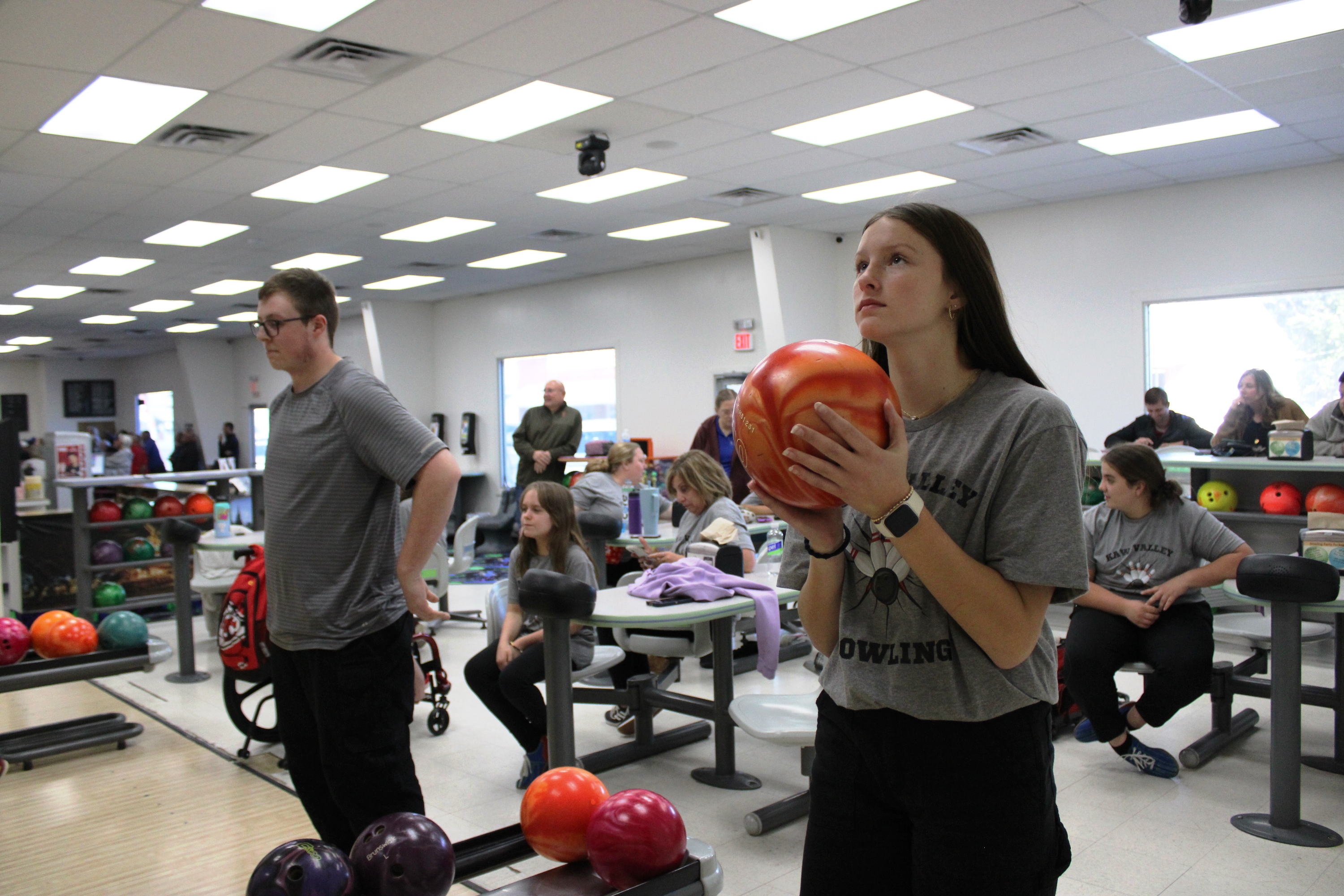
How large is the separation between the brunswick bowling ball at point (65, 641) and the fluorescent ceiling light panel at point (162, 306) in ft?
34.5

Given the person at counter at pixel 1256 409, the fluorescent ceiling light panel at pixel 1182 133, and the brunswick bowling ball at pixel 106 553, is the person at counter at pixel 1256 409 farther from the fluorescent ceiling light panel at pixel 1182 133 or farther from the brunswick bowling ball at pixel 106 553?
the brunswick bowling ball at pixel 106 553

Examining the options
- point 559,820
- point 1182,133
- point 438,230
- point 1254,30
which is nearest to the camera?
point 559,820

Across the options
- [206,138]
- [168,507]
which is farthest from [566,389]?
[206,138]

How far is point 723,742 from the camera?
3717 millimetres

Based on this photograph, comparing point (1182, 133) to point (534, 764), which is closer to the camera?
point (534, 764)

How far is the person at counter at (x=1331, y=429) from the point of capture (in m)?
5.76

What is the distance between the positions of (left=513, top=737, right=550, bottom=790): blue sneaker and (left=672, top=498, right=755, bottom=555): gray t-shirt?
107cm

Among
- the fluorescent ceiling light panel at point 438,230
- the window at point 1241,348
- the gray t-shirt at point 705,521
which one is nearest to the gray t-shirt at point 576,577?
the gray t-shirt at point 705,521

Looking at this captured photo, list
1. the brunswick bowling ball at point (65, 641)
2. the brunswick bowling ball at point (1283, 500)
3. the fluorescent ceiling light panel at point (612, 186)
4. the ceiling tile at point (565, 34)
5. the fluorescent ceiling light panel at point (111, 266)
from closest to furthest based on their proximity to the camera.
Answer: the brunswick bowling ball at point (65, 641) < the ceiling tile at point (565, 34) < the brunswick bowling ball at point (1283, 500) < the fluorescent ceiling light panel at point (612, 186) < the fluorescent ceiling light panel at point (111, 266)

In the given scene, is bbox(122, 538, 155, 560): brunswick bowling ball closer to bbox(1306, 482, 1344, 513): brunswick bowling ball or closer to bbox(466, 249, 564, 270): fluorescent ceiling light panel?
bbox(466, 249, 564, 270): fluorescent ceiling light panel

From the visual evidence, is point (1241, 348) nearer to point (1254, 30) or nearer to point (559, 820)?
point (1254, 30)

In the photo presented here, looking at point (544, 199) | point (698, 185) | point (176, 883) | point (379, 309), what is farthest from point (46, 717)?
point (379, 309)

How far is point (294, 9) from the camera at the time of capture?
4.09m

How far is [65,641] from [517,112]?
11.6 ft
